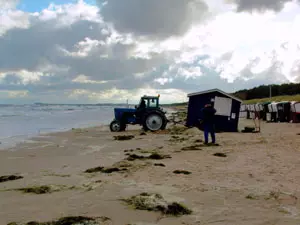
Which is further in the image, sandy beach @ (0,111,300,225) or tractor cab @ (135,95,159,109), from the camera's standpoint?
tractor cab @ (135,95,159,109)

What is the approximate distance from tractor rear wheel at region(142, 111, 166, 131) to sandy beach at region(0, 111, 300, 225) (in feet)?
29.8

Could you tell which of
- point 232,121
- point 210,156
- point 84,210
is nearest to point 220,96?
point 232,121

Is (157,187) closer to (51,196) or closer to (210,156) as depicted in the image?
(51,196)

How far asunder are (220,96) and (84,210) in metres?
15.4

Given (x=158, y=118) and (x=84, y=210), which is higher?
(x=158, y=118)

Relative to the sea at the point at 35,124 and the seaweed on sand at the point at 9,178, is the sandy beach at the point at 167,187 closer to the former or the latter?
the seaweed on sand at the point at 9,178

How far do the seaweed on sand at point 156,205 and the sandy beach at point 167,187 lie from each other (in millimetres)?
93

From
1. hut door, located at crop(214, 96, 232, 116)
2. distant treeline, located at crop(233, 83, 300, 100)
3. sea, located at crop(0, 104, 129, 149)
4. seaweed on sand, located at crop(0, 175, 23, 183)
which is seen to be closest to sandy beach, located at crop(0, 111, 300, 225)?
seaweed on sand, located at crop(0, 175, 23, 183)

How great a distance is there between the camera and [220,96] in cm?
1942

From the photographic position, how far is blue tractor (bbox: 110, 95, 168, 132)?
19922 millimetres

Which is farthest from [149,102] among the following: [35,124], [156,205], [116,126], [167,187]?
[156,205]

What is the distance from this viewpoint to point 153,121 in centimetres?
1997

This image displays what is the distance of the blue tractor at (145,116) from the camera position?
19922 millimetres

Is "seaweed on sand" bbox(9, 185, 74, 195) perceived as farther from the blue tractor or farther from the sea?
the blue tractor
